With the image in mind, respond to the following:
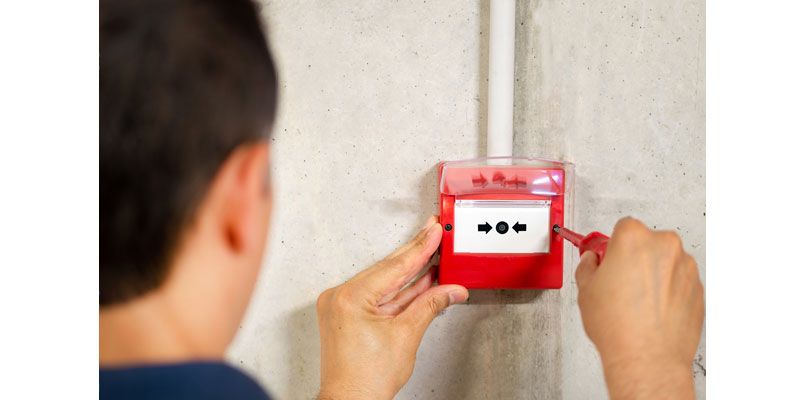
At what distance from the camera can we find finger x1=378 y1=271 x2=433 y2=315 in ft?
2.09

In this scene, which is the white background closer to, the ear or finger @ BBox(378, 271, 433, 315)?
the ear

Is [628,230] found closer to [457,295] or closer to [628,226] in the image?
[628,226]

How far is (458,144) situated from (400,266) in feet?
0.49

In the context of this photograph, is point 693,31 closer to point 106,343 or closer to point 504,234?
point 504,234

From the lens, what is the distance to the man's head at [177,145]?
43 cm

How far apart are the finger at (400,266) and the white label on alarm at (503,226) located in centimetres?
3

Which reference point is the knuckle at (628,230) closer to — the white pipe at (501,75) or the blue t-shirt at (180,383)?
the white pipe at (501,75)

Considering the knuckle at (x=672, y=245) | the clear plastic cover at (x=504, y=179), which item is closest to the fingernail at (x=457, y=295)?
the clear plastic cover at (x=504, y=179)

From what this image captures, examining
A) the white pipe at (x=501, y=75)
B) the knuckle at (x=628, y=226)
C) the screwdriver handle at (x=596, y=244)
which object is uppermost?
the white pipe at (x=501, y=75)

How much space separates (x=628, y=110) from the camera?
62 cm

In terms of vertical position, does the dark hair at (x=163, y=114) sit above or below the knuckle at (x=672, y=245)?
above

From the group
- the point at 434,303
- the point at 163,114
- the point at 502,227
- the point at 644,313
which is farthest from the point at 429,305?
the point at 163,114

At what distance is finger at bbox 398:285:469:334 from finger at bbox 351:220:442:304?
3cm
